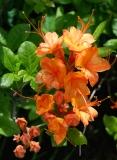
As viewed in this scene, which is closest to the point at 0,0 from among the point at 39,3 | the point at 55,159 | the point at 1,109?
the point at 39,3

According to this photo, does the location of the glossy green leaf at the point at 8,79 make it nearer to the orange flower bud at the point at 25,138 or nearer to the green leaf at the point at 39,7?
the orange flower bud at the point at 25,138

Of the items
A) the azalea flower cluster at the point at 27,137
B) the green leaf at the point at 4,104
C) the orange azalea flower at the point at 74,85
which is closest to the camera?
the orange azalea flower at the point at 74,85

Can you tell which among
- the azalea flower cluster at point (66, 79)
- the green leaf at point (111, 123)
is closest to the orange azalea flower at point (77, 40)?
the azalea flower cluster at point (66, 79)

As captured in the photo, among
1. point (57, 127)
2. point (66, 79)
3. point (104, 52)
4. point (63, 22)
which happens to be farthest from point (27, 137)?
point (63, 22)

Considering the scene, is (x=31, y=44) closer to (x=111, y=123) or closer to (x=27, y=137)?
(x=27, y=137)

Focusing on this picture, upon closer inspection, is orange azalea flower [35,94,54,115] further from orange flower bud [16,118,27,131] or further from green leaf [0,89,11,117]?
green leaf [0,89,11,117]
